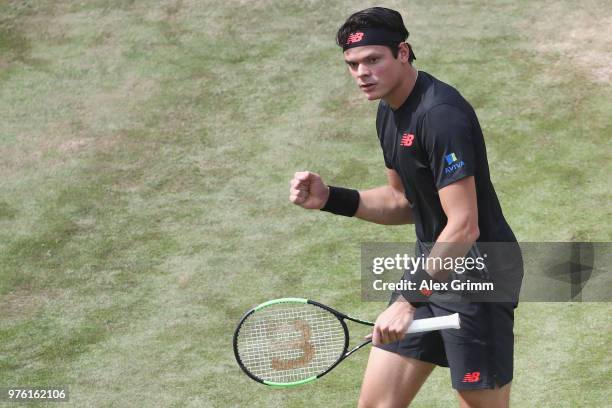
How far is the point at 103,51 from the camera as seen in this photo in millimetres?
13000

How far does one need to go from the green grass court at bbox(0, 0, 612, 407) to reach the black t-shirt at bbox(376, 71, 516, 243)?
196 centimetres

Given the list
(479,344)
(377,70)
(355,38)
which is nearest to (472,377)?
(479,344)

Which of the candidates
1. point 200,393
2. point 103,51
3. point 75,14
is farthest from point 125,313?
point 75,14

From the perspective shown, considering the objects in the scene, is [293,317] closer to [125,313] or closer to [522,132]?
[125,313]

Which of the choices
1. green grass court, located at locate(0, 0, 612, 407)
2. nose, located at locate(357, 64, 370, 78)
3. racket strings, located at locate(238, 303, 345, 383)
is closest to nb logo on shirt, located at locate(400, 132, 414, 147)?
nose, located at locate(357, 64, 370, 78)

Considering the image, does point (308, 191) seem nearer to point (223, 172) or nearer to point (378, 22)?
point (378, 22)

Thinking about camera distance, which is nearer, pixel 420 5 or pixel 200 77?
pixel 200 77

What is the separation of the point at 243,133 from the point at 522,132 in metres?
2.52

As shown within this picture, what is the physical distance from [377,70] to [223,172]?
4726 mm

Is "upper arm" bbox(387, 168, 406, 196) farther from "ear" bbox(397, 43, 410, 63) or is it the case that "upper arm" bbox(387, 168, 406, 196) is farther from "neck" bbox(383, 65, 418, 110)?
"ear" bbox(397, 43, 410, 63)

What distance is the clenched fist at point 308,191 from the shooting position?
6.88 meters

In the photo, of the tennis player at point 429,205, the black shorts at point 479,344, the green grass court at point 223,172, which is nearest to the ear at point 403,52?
the tennis player at point 429,205

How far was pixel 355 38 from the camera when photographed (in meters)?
6.47

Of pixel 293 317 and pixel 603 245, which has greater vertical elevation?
pixel 293 317
